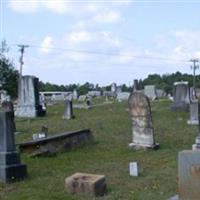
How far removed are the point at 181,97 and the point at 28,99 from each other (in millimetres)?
8038

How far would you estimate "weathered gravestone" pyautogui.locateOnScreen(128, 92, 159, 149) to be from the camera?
13.9 meters

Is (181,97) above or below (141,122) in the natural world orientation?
above

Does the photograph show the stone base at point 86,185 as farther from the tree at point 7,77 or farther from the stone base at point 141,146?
the tree at point 7,77

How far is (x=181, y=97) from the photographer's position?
2683cm

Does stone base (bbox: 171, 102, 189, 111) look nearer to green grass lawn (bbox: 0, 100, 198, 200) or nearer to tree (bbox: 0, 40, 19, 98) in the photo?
green grass lawn (bbox: 0, 100, 198, 200)

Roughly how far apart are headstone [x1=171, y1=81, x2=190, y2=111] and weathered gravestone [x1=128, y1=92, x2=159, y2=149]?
1232 centimetres

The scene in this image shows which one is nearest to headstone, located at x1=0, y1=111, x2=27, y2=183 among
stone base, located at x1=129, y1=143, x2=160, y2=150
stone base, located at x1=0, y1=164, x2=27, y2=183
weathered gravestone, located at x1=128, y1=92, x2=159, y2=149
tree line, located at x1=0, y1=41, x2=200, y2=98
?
stone base, located at x1=0, y1=164, x2=27, y2=183

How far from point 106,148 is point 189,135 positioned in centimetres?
347

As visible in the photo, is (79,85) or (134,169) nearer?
(134,169)

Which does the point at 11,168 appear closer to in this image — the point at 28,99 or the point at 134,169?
the point at 134,169

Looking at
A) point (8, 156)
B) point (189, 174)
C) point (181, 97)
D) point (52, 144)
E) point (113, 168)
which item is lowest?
point (113, 168)

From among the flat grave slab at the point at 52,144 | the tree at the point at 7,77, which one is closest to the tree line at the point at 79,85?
the tree at the point at 7,77

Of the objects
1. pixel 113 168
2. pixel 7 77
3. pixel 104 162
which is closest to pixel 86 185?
pixel 113 168

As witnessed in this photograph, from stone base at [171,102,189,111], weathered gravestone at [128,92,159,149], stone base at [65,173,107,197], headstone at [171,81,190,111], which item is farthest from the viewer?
headstone at [171,81,190,111]
